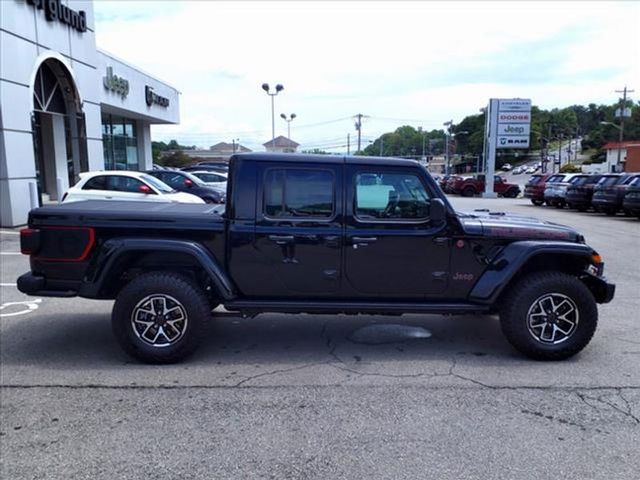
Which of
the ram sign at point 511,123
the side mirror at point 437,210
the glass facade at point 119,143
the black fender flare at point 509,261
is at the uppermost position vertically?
the ram sign at point 511,123

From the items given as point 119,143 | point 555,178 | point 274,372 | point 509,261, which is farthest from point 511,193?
point 274,372

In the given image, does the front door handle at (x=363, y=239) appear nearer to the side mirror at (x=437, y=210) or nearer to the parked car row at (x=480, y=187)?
the side mirror at (x=437, y=210)

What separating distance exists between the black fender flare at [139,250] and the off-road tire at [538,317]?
2.55 m

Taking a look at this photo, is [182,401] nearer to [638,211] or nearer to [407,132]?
[638,211]

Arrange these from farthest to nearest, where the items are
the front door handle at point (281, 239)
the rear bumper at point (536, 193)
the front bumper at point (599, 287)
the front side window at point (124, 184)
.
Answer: the rear bumper at point (536, 193) → the front side window at point (124, 184) → the front bumper at point (599, 287) → the front door handle at point (281, 239)

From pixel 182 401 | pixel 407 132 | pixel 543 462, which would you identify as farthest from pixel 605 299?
pixel 407 132

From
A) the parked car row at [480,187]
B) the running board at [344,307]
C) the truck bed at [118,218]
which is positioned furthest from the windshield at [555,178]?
the truck bed at [118,218]

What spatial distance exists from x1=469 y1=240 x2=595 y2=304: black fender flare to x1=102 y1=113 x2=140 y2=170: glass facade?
2608 centimetres

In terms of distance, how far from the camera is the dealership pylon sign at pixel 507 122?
3888 centimetres

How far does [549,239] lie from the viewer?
4.79 meters

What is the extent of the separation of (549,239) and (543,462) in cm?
226

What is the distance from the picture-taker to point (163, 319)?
15.2 feet

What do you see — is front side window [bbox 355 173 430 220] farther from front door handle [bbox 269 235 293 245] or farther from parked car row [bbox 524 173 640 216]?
parked car row [bbox 524 173 640 216]

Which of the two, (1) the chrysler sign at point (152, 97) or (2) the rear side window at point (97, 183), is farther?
(1) the chrysler sign at point (152, 97)
